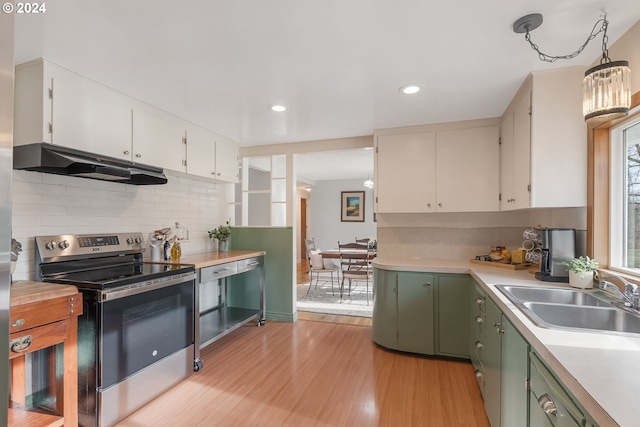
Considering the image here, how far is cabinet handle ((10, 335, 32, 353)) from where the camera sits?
4.88ft

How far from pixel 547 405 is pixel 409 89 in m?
1.98

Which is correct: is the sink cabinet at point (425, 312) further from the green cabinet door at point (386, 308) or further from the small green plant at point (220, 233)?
the small green plant at point (220, 233)

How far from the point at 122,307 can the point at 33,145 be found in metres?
1.11

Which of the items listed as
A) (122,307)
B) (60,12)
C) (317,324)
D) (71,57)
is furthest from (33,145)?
(317,324)

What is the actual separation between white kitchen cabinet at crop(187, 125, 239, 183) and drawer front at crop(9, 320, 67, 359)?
1675 mm

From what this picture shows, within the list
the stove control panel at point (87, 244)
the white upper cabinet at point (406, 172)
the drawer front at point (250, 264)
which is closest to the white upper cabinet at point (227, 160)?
the drawer front at point (250, 264)

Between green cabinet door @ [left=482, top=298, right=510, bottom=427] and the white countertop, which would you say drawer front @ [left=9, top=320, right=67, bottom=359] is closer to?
the white countertop

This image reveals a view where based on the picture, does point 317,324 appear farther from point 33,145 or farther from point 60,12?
point 60,12

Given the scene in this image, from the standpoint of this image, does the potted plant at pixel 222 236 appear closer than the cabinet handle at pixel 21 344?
No

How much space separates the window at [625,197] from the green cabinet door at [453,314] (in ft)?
3.20

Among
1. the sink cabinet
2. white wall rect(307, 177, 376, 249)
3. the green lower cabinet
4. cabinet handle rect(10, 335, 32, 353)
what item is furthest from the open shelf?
white wall rect(307, 177, 376, 249)

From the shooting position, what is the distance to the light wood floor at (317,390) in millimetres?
1966

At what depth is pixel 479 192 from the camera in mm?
2984

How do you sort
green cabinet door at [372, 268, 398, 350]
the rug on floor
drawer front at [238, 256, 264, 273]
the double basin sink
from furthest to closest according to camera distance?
the rug on floor < drawer front at [238, 256, 264, 273] < green cabinet door at [372, 268, 398, 350] < the double basin sink
